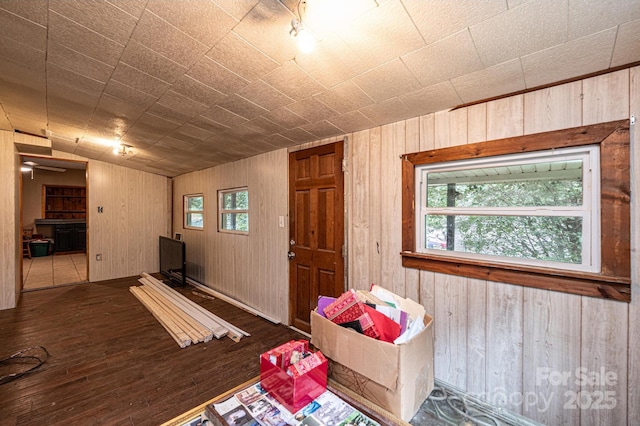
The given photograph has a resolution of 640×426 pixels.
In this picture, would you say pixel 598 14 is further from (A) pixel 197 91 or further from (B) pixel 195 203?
(B) pixel 195 203

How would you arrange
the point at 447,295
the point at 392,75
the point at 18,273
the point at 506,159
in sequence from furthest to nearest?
1. the point at 18,273
2. the point at 447,295
3. the point at 506,159
4. the point at 392,75

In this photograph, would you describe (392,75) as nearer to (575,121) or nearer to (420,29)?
(420,29)

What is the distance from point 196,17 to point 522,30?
1554mm

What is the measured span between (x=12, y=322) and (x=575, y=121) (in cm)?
598

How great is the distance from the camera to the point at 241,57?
4.95 ft

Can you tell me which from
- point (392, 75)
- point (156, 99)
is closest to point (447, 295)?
point (392, 75)

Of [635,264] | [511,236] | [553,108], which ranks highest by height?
[553,108]

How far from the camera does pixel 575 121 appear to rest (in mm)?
1498

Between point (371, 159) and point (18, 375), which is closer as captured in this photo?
point (18, 375)

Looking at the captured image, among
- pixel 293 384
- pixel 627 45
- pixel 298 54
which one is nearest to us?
pixel 293 384

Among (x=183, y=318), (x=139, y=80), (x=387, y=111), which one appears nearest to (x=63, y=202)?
(x=183, y=318)

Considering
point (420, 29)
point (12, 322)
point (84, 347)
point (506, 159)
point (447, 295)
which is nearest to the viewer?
point (420, 29)

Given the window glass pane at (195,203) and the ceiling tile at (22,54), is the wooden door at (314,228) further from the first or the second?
the window glass pane at (195,203)

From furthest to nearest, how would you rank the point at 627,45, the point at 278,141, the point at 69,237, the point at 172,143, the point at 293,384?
1. the point at 69,237
2. the point at 172,143
3. the point at 278,141
4. the point at 627,45
5. the point at 293,384
